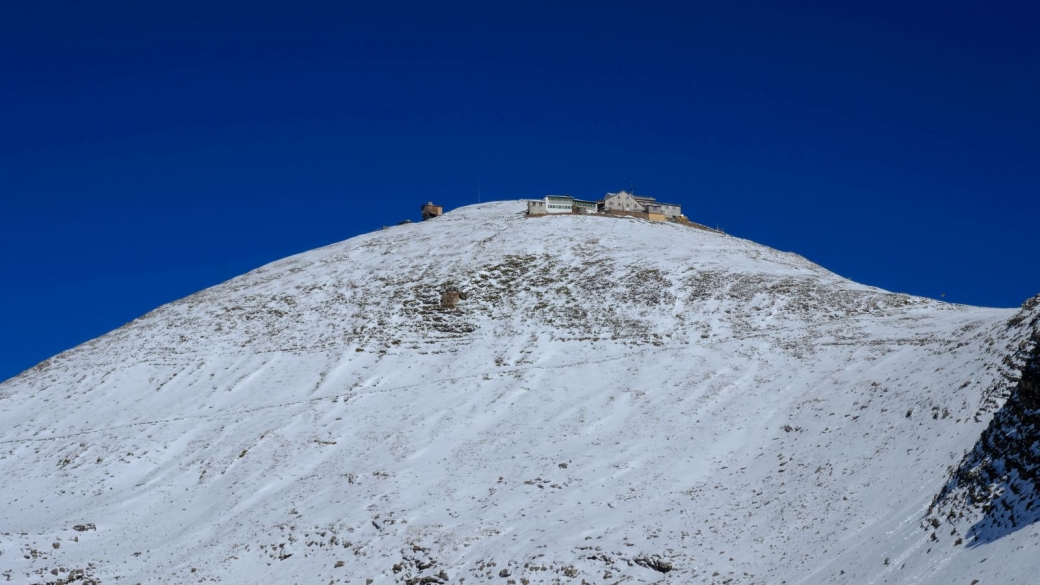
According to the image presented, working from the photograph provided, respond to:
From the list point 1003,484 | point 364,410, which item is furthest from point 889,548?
point 364,410

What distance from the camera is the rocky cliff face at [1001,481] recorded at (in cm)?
1666

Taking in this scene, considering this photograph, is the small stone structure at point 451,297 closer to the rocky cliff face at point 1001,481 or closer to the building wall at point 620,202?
the rocky cliff face at point 1001,481

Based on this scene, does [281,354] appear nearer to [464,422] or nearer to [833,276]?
[464,422]

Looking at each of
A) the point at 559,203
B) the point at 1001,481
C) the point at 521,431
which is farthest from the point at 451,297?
the point at 1001,481

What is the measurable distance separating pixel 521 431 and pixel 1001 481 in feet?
71.9

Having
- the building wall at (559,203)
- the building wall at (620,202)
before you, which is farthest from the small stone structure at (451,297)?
the building wall at (620,202)

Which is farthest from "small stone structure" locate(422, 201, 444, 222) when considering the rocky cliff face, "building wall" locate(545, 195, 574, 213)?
the rocky cliff face

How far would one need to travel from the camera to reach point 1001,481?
17828mm

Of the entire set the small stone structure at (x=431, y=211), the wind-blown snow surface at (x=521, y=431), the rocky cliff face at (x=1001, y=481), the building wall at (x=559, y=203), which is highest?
the small stone structure at (x=431, y=211)

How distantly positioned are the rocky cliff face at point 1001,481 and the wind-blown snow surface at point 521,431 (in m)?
0.47

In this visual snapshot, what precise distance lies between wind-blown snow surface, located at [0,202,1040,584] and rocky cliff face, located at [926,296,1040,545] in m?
0.47

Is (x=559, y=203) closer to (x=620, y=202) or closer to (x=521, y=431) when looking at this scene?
(x=620, y=202)

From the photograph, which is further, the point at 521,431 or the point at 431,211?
the point at 431,211

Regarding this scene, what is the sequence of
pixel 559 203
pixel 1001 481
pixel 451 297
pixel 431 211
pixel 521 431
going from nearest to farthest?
pixel 1001 481
pixel 521 431
pixel 451 297
pixel 559 203
pixel 431 211
